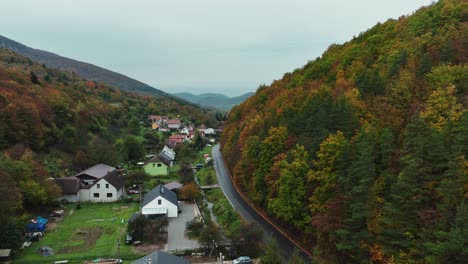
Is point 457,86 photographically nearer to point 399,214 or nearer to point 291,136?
point 399,214

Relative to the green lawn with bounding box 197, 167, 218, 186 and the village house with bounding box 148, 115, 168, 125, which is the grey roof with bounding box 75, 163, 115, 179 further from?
the village house with bounding box 148, 115, 168, 125

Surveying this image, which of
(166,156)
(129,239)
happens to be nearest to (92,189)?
(129,239)

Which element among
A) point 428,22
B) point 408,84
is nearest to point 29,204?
point 408,84

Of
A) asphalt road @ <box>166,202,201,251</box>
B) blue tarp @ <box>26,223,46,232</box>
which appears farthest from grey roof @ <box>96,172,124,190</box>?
blue tarp @ <box>26,223,46,232</box>

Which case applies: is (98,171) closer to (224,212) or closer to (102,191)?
(102,191)

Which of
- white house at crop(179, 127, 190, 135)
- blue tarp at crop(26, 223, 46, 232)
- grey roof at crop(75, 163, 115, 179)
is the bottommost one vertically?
blue tarp at crop(26, 223, 46, 232)

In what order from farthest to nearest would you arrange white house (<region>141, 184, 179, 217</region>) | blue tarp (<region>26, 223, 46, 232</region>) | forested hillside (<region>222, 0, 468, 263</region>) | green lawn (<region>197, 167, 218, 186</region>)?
green lawn (<region>197, 167, 218, 186</region>)
white house (<region>141, 184, 179, 217</region>)
blue tarp (<region>26, 223, 46, 232</region>)
forested hillside (<region>222, 0, 468, 263</region>)
